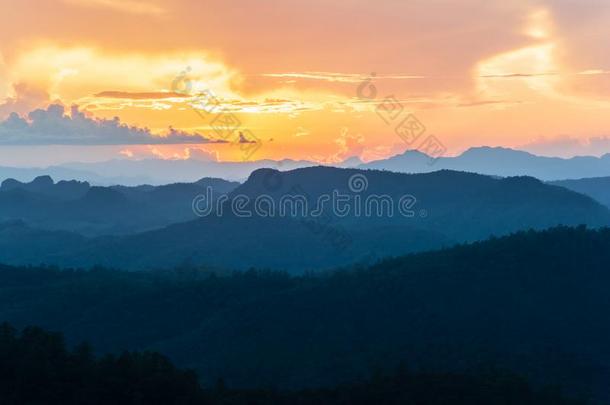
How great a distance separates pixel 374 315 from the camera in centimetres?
11425

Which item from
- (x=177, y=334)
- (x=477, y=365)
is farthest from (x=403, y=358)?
(x=177, y=334)

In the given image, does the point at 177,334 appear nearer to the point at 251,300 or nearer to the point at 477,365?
the point at 251,300

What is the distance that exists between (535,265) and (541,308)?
553 inches

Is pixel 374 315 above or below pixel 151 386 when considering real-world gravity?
below

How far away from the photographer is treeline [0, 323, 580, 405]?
52156 mm

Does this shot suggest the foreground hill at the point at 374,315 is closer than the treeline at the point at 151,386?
No

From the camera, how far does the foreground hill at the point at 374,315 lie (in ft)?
316

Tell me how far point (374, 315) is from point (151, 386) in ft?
210

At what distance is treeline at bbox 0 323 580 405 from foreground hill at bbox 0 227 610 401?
75.4ft

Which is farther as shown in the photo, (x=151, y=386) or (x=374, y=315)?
(x=374, y=315)

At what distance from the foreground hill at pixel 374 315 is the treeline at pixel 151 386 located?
22985mm

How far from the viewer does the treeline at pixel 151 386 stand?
171ft

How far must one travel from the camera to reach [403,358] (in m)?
94.7

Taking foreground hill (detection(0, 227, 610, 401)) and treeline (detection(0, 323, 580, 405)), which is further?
foreground hill (detection(0, 227, 610, 401))
